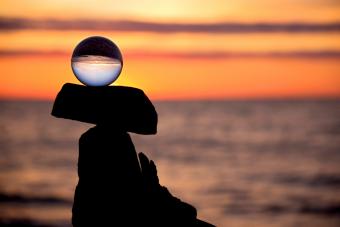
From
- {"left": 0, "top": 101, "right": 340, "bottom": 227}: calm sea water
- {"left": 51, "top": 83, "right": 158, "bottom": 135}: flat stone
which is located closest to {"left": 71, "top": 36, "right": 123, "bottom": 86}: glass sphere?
{"left": 51, "top": 83, "right": 158, "bottom": 135}: flat stone

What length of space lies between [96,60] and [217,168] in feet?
115

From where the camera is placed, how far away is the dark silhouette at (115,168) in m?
10.7

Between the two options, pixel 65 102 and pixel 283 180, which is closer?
pixel 65 102

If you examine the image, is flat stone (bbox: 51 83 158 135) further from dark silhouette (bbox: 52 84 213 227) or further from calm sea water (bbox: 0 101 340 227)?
calm sea water (bbox: 0 101 340 227)

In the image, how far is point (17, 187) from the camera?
3650cm

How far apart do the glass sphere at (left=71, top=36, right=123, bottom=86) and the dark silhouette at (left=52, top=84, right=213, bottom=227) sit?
0.19m

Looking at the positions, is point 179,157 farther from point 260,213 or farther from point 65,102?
point 65,102

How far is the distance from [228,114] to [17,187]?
6732 cm

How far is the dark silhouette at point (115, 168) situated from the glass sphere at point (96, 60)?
187mm

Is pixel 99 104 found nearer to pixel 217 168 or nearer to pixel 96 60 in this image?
pixel 96 60

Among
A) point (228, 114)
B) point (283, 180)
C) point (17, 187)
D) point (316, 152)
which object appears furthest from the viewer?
point (228, 114)

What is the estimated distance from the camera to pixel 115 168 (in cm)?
1084

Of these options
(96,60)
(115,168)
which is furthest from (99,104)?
(115,168)

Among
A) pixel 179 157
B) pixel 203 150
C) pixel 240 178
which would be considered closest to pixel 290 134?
pixel 203 150
